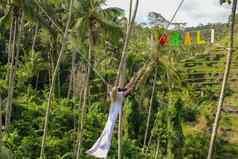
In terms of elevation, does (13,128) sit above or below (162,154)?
above

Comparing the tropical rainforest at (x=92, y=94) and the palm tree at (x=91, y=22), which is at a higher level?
the palm tree at (x=91, y=22)

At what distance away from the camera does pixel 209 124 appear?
54.8 meters

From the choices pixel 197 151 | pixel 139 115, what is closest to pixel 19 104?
pixel 139 115

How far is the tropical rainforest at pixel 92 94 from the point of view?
31.3 m

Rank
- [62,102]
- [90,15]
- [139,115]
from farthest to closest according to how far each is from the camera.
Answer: [139,115] < [62,102] < [90,15]

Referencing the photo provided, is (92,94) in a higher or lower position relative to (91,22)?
lower

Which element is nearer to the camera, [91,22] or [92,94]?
[91,22]

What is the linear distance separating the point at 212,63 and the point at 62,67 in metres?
24.3

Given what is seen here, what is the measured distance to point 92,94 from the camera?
54.5m

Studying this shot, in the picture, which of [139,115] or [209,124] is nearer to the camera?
[139,115]

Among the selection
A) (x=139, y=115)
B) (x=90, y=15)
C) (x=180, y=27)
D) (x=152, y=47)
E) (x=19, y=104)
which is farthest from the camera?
(x=180, y=27)

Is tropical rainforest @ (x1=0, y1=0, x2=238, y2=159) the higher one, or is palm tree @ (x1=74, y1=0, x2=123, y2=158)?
palm tree @ (x1=74, y1=0, x2=123, y2=158)

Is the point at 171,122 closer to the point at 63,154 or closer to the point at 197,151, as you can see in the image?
the point at 197,151

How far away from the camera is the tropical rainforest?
3131 centimetres
